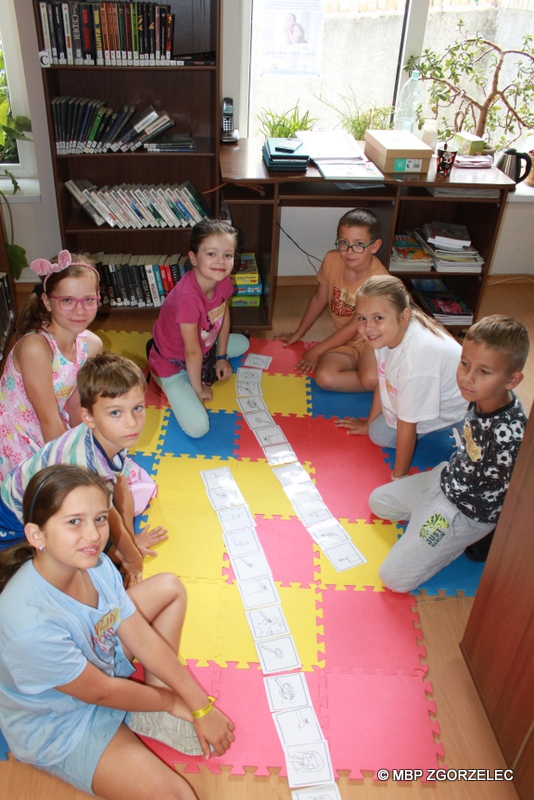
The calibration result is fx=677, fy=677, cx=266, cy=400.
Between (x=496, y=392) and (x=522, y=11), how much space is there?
114 inches

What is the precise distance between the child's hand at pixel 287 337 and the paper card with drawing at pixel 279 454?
84 centimetres

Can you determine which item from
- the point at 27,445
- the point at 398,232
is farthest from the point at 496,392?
the point at 398,232

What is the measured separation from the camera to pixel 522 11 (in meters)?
3.84

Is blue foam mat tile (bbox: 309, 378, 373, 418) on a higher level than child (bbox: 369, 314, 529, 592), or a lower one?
lower

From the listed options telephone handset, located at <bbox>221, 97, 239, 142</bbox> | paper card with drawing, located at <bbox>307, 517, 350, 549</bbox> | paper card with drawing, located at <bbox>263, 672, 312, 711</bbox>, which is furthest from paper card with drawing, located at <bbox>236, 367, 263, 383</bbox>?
paper card with drawing, located at <bbox>263, 672, 312, 711</bbox>

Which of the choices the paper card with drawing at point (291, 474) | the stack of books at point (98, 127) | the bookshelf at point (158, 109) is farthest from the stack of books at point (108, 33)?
the paper card with drawing at point (291, 474)

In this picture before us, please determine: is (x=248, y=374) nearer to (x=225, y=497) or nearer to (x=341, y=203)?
(x=225, y=497)

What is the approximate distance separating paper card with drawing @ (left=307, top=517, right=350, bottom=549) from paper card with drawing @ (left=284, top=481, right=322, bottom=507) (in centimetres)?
13

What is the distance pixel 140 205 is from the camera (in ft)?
11.2

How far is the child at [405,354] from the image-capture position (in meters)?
2.52

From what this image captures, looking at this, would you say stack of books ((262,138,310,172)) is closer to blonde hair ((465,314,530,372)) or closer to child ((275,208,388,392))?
child ((275,208,388,392))

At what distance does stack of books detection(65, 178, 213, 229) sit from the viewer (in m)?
3.40

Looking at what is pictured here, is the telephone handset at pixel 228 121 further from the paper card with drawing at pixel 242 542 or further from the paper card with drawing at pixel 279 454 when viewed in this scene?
the paper card with drawing at pixel 242 542

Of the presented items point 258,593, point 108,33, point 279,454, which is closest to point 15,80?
point 108,33
